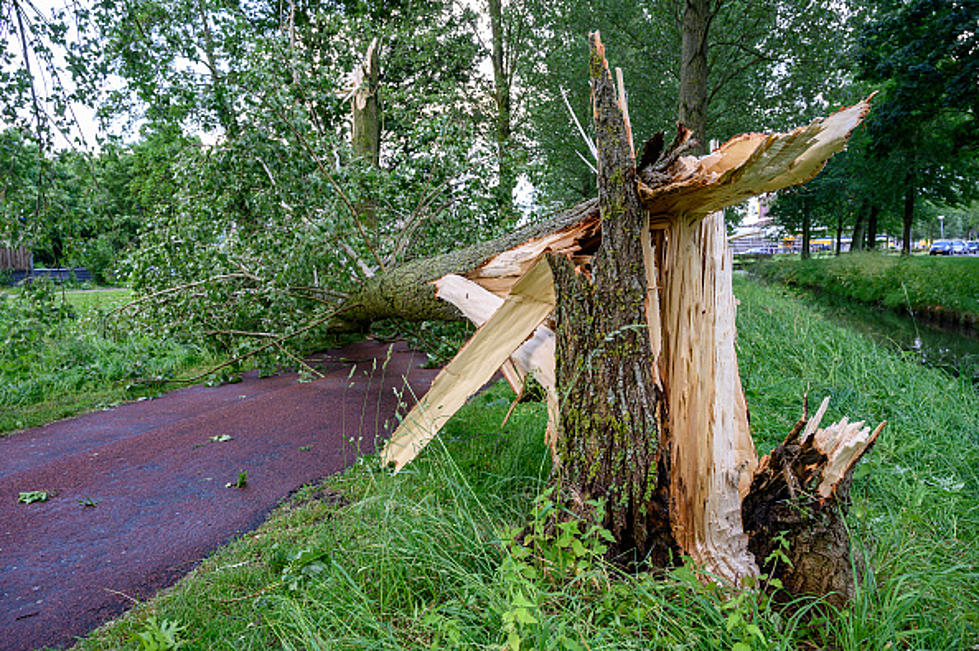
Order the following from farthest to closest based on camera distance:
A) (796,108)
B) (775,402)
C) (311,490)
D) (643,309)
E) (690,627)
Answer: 1. (796,108)
2. (775,402)
3. (311,490)
4. (643,309)
5. (690,627)

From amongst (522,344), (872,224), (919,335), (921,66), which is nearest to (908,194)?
(872,224)

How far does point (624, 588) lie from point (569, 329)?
3.11 feet

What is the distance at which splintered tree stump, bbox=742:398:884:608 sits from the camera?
6.30ft

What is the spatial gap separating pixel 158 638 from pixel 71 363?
6246 mm

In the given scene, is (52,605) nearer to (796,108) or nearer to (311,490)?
(311,490)

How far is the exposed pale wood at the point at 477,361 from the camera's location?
8.84 ft

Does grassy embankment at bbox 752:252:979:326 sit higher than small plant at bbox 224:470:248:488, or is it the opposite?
small plant at bbox 224:470:248:488

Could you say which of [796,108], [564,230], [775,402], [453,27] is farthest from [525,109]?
[564,230]

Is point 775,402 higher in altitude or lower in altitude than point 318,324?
lower

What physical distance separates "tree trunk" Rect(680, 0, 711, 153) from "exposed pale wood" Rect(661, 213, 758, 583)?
7321mm

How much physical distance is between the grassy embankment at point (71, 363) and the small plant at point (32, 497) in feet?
2.65

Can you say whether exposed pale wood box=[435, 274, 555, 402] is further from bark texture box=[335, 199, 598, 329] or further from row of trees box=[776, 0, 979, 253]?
row of trees box=[776, 0, 979, 253]

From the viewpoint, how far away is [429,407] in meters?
3.03

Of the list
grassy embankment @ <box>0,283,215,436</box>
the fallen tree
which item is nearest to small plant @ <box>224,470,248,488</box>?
grassy embankment @ <box>0,283,215,436</box>
